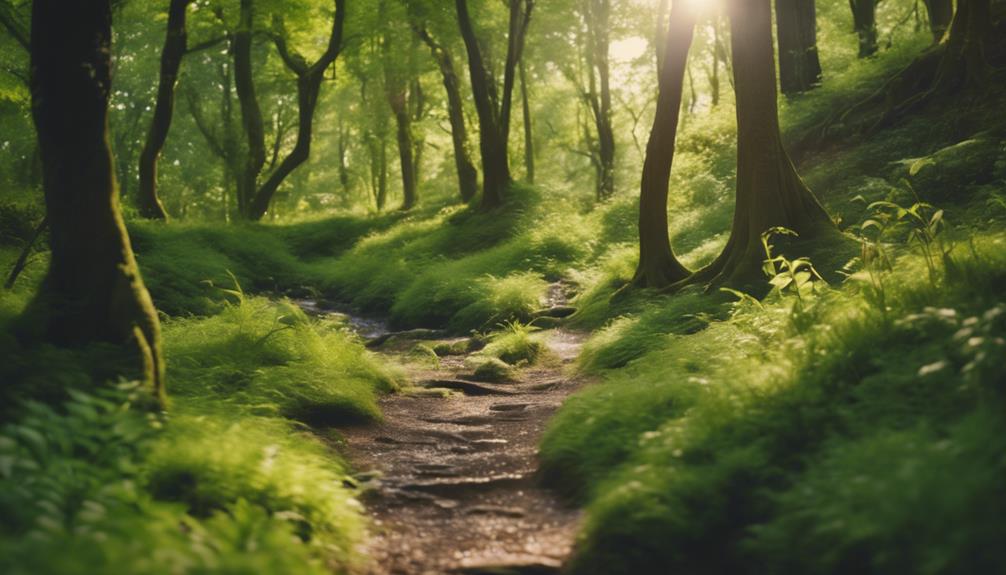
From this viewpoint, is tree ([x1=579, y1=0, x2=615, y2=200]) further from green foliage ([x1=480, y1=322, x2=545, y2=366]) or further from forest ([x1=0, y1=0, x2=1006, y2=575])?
green foliage ([x1=480, y1=322, x2=545, y2=366])

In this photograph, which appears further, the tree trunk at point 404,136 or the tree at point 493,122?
the tree trunk at point 404,136

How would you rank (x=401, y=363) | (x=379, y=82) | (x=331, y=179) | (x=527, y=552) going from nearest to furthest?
1. (x=527, y=552)
2. (x=401, y=363)
3. (x=379, y=82)
4. (x=331, y=179)

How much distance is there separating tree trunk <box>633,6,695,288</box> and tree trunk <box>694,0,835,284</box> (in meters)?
1.10

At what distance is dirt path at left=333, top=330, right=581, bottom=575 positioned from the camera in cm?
413

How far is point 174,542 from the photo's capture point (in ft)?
A: 9.01

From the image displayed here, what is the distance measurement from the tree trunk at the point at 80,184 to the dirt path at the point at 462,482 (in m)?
2.07

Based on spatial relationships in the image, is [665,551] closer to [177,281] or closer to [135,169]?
[177,281]

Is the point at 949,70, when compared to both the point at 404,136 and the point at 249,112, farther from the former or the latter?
the point at 404,136

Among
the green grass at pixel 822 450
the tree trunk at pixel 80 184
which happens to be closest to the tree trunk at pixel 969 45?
the green grass at pixel 822 450

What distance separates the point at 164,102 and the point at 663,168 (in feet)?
47.0

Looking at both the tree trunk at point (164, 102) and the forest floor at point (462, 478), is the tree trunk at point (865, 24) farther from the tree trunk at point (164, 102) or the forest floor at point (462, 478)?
the tree trunk at point (164, 102)

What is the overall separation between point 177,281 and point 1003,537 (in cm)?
1221

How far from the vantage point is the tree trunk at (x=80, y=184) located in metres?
5.32

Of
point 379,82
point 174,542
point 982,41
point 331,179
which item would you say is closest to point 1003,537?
point 174,542
